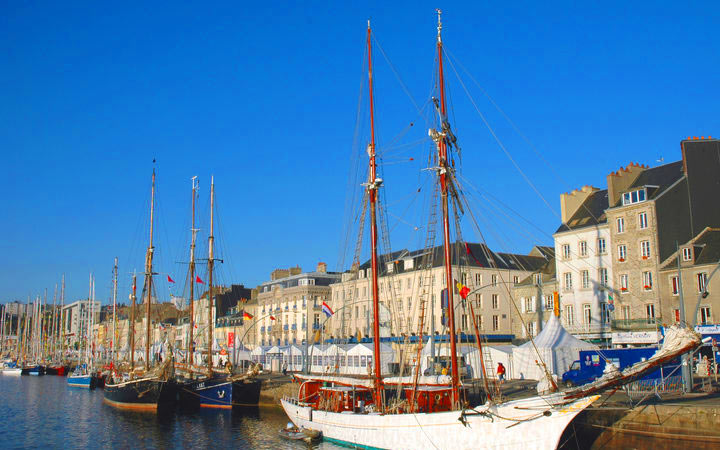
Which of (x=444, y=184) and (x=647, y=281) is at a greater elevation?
(x=444, y=184)

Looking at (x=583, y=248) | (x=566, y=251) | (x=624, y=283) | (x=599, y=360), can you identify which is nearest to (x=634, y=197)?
(x=583, y=248)

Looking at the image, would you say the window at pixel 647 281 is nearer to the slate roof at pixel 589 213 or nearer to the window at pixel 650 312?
the window at pixel 650 312

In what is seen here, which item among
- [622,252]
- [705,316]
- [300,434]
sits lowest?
[300,434]

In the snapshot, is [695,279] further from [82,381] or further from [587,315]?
[82,381]

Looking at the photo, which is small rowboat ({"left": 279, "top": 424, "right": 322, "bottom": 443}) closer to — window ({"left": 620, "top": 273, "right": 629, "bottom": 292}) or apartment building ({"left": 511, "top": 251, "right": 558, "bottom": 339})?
window ({"left": 620, "top": 273, "right": 629, "bottom": 292})

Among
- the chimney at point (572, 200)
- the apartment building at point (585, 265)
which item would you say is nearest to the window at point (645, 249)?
the apartment building at point (585, 265)

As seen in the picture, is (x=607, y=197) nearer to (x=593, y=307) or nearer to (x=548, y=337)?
(x=593, y=307)

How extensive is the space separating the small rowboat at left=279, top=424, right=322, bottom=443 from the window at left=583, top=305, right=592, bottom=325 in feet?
98.6

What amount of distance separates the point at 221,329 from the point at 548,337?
86.3 metres

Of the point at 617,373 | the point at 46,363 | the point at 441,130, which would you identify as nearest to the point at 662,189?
the point at 441,130

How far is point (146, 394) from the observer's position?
54250mm

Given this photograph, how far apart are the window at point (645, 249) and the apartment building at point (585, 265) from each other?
323 centimetres

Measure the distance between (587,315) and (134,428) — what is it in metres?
37.7

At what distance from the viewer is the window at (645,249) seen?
50.3m
